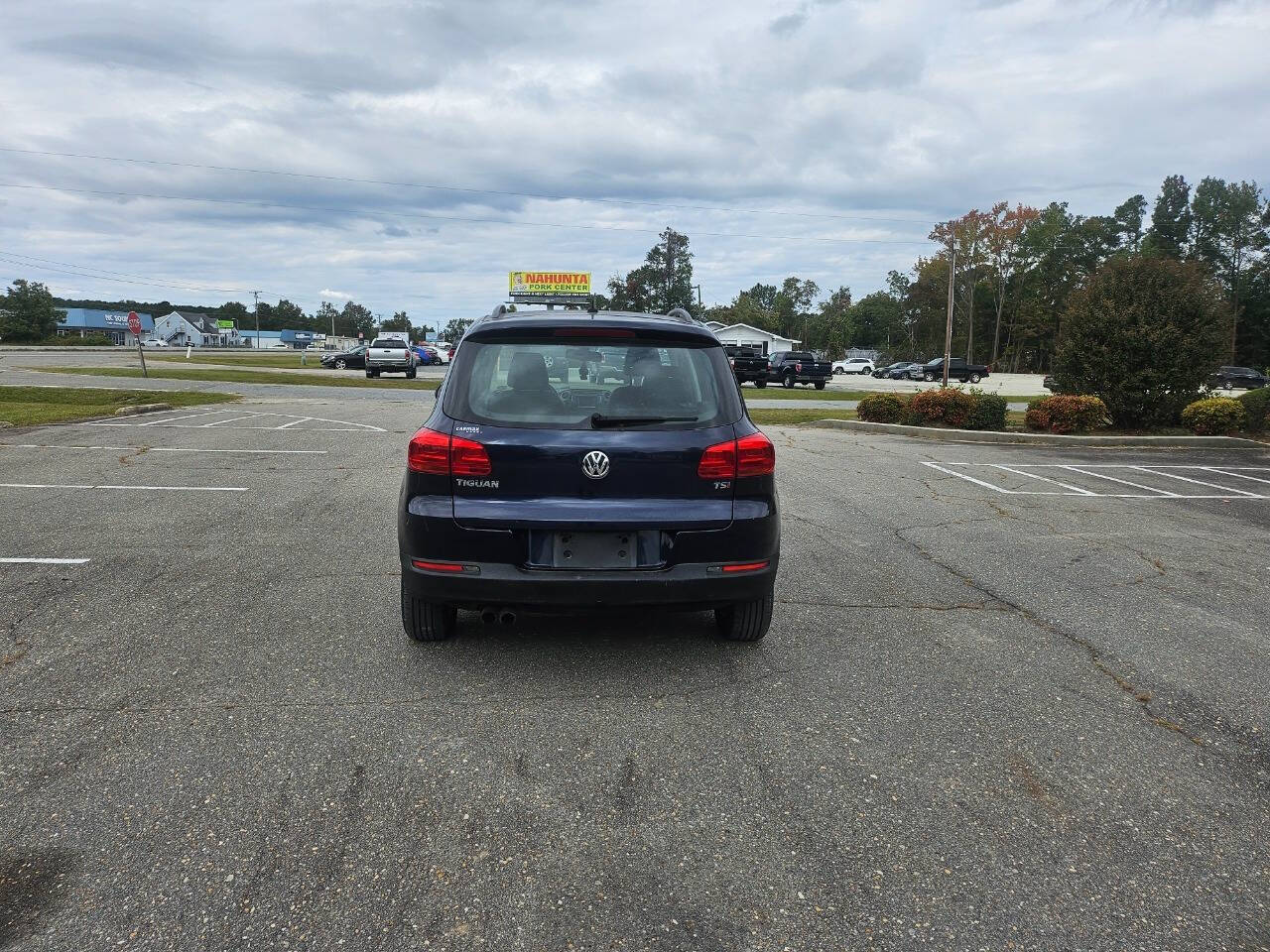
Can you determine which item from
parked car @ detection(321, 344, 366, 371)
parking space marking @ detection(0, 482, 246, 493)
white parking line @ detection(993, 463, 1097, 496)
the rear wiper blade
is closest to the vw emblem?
the rear wiper blade

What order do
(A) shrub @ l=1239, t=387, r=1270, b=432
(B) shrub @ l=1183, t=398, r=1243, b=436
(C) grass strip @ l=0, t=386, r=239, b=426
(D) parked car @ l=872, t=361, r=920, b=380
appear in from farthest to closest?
(D) parked car @ l=872, t=361, r=920, b=380
(A) shrub @ l=1239, t=387, r=1270, b=432
(B) shrub @ l=1183, t=398, r=1243, b=436
(C) grass strip @ l=0, t=386, r=239, b=426

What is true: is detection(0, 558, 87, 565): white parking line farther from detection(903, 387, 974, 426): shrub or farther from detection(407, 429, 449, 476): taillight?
detection(903, 387, 974, 426): shrub

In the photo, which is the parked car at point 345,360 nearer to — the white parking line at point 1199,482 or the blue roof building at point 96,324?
the white parking line at point 1199,482

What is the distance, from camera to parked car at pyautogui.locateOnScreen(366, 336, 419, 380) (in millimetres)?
35469

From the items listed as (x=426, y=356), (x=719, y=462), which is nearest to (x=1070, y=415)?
(x=719, y=462)

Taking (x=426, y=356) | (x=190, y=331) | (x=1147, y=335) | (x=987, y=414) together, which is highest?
(x=190, y=331)

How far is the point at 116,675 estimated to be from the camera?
3598 mm

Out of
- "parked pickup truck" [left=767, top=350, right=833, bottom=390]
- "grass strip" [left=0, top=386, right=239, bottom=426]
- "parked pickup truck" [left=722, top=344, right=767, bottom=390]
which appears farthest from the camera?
"parked pickup truck" [left=767, top=350, right=833, bottom=390]

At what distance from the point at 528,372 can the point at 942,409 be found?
519 inches

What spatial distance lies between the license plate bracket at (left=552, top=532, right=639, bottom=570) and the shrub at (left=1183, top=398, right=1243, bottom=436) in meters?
14.6

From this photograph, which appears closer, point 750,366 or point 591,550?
point 591,550

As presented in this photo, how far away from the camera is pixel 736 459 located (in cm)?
354

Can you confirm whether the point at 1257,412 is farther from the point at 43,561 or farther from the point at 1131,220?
the point at 1131,220

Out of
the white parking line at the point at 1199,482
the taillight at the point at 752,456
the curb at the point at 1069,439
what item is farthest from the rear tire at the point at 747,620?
the curb at the point at 1069,439
